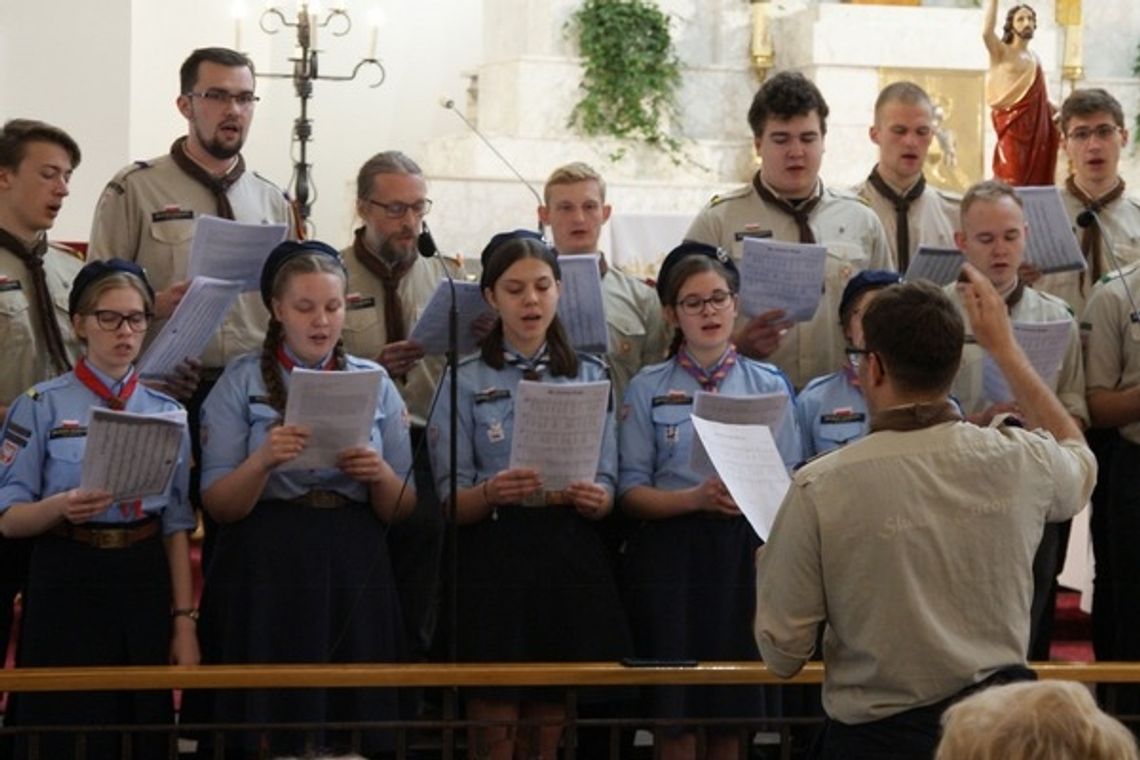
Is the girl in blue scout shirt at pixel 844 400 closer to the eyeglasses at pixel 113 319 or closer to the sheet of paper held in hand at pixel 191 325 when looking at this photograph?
the sheet of paper held in hand at pixel 191 325

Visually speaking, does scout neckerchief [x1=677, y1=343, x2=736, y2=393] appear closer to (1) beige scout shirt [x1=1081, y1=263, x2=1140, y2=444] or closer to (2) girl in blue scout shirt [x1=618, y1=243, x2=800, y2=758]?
(2) girl in blue scout shirt [x1=618, y1=243, x2=800, y2=758]

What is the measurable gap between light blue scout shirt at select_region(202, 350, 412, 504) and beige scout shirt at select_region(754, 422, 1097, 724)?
4.86 ft

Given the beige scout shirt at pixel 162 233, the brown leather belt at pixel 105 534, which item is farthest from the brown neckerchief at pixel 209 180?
the brown leather belt at pixel 105 534

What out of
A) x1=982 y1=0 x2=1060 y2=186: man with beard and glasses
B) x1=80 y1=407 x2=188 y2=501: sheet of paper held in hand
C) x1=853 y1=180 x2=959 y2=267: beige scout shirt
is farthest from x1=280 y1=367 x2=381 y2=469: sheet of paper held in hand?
x1=982 y1=0 x2=1060 y2=186: man with beard and glasses

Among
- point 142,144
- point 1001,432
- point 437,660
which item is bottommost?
point 437,660

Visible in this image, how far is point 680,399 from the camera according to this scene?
5215mm

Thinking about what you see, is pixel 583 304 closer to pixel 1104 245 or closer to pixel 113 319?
pixel 113 319

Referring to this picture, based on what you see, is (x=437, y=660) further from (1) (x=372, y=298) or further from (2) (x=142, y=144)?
(2) (x=142, y=144)

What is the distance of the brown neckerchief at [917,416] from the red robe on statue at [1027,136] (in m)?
4.66

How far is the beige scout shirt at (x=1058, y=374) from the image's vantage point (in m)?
5.43

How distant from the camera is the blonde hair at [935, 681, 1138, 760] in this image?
8.27 ft

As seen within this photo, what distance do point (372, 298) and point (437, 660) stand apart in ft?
3.91

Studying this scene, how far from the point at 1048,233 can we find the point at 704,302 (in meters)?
1.15

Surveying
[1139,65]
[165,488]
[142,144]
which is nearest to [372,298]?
[165,488]
